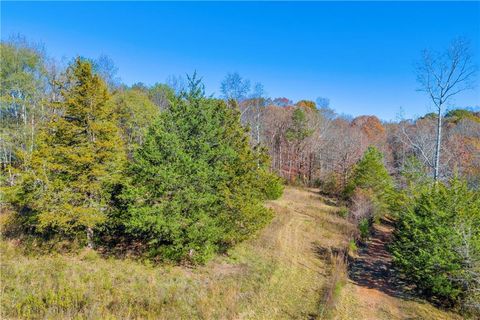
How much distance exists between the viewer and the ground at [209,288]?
7422 millimetres

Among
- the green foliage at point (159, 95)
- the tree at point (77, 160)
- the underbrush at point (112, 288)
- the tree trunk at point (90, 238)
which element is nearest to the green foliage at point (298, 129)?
the green foliage at point (159, 95)

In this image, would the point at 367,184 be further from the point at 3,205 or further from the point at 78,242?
the point at 3,205

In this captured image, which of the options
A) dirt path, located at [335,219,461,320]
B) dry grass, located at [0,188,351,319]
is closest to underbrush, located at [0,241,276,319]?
dry grass, located at [0,188,351,319]

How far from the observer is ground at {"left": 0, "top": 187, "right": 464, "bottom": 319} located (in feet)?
24.3

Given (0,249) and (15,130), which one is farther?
(15,130)

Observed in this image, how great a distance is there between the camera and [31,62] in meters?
20.8

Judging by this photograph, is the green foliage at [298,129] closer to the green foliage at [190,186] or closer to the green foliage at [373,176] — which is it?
the green foliage at [373,176]

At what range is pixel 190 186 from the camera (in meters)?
10.6

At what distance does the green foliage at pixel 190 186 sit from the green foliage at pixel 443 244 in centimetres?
693

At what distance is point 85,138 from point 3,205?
11.0 m

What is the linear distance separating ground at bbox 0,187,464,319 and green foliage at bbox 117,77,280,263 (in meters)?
1.30

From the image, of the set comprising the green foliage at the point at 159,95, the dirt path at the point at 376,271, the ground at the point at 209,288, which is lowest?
the dirt path at the point at 376,271

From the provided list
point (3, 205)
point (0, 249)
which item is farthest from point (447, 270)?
point (3, 205)

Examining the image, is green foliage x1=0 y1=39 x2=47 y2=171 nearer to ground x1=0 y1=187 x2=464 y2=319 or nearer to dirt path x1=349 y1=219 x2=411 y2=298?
ground x1=0 y1=187 x2=464 y2=319
